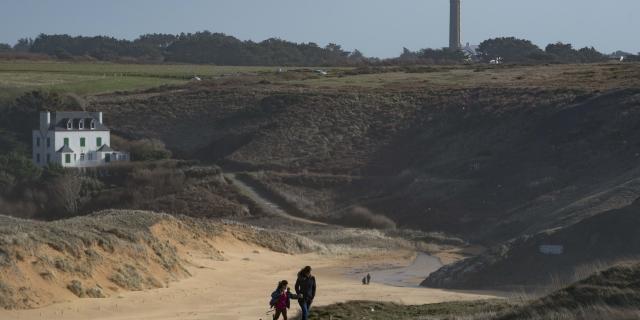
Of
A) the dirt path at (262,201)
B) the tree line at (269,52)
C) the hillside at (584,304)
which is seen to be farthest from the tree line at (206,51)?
the hillside at (584,304)

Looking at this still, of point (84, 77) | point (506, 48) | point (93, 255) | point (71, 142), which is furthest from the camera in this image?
point (506, 48)

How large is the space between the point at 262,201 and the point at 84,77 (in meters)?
43.6

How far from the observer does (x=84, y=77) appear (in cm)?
10394

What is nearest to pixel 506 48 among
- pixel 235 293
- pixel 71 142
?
pixel 71 142

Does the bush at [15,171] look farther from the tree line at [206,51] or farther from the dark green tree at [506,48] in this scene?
the dark green tree at [506,48]

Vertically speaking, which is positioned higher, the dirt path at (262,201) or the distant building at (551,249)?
the distant building at (551,249)

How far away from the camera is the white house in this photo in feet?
233

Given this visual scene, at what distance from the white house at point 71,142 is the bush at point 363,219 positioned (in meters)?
17.0

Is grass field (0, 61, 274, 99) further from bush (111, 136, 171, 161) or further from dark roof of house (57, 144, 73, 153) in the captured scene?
dark roof of house (57, 144, 73, 153)

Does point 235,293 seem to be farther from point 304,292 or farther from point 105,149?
point 105,149

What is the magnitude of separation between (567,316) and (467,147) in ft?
171

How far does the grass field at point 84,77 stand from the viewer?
309ft

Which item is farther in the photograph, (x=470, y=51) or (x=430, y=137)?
(x=470, y=51)

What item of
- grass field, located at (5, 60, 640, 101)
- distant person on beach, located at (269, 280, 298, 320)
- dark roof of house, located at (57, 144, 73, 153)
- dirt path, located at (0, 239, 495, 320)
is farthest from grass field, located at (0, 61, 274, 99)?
distant person on beach, located at (269, 280, 298, 320)
